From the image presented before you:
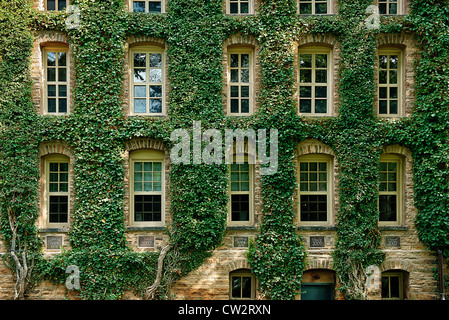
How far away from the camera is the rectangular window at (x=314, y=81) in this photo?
10.6m

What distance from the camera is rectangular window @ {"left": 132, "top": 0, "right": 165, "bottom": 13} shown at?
34.3 ft

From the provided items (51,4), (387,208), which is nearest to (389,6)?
(387,208)

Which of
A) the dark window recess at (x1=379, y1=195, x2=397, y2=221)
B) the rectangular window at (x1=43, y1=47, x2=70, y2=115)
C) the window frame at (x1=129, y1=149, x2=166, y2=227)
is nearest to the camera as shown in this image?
the window frame at (x1=129, y1=149, x2=166, y2=227)

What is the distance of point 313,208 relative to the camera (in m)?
10.4

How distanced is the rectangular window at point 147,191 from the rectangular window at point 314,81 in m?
5.13

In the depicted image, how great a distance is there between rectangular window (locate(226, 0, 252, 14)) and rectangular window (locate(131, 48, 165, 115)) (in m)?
2.64

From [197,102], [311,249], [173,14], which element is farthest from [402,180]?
[173,14]

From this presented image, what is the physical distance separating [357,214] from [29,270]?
998cm

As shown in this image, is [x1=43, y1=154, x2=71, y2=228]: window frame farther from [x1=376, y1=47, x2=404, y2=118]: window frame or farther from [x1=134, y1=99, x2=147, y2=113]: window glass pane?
[x1=376, y1=47, x2=404, y2=118]: window frame

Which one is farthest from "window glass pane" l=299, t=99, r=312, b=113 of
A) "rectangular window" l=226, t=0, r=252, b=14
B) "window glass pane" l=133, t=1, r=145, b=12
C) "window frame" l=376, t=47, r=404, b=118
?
"window glass pane" l=133, t=1, r=145, b=12

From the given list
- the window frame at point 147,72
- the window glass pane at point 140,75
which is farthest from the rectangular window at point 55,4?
the window glass pane at point 140,75

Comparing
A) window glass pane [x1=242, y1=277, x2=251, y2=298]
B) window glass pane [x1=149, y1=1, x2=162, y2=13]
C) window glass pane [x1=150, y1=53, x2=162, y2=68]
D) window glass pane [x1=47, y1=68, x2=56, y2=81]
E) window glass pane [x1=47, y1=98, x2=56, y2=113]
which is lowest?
window glass pane [x1=242, y1=277, x2=251, y2=298]

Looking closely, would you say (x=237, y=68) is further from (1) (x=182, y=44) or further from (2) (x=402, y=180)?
(2) (x=402, y=180)

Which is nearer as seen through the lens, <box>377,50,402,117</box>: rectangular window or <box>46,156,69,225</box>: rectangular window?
<box>46,156,69,225</box>: rectangular window
